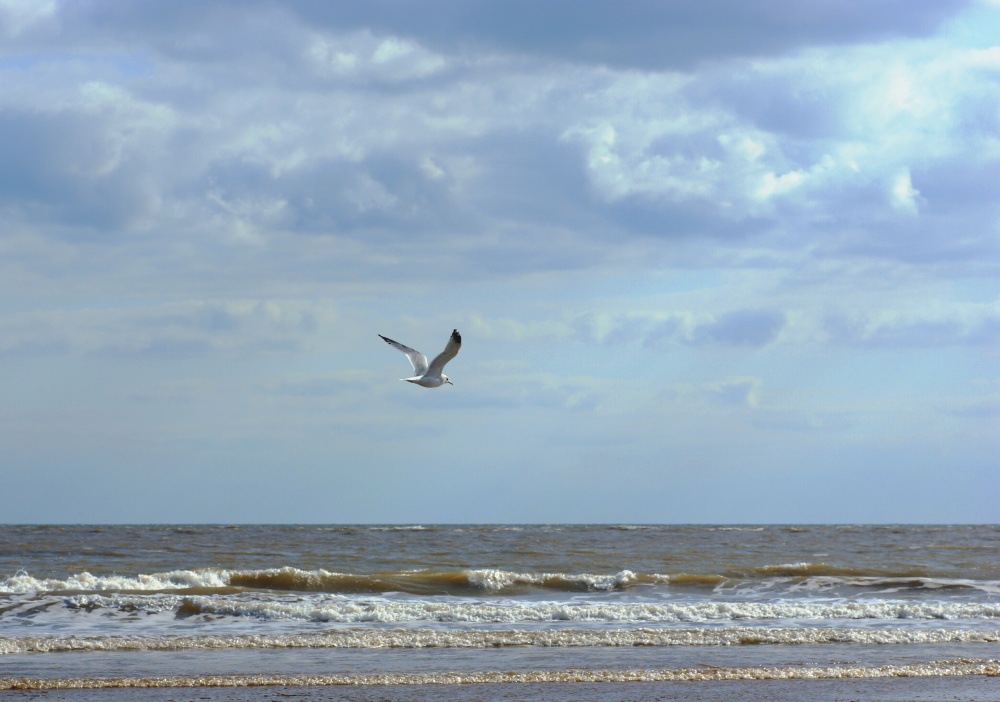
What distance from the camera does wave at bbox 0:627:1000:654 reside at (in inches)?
574

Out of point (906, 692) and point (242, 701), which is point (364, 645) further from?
point (906, 692)

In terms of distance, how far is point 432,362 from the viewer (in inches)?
694

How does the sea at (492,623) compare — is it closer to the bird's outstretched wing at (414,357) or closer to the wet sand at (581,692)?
the wet sand at (581,692)

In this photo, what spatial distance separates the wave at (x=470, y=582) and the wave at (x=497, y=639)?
7576 millimetres

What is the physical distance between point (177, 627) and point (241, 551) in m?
16.6

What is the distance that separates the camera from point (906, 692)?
11.3 m

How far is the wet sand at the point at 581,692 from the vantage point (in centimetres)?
1090

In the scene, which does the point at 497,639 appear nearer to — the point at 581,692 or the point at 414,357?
the point at 581,692

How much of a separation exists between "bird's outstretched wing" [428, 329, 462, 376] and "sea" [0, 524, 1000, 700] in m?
4.32

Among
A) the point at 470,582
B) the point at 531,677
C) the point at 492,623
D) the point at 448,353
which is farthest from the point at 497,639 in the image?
the point at 470,582

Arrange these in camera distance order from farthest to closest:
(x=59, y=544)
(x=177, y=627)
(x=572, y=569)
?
(x=59, y=544), (x=572, y=569), (x=177, y=627)

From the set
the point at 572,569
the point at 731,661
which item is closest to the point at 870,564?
the point at 572,569

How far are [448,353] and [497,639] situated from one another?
4806 millimetres

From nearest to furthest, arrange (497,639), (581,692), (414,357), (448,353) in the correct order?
(581,692) < (497,639) < (448,353) < (414,357)
